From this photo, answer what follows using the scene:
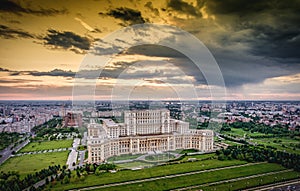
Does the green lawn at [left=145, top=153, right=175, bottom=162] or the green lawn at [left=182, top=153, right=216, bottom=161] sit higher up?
the green lawn at [left=145, top=153, right=175, bottom=162]

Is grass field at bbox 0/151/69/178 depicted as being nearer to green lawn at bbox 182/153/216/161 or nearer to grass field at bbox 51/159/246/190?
grass field at bbox 51/159/246/190

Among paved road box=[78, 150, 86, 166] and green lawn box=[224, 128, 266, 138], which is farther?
green lawn box=[224, 128, 266, 138]

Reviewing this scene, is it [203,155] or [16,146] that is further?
[16,146]

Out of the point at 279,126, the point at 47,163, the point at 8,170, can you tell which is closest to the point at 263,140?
the point at 279,126

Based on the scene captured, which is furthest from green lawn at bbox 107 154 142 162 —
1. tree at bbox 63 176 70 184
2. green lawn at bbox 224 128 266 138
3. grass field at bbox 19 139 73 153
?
green lawn at bbox 224 128 266 138

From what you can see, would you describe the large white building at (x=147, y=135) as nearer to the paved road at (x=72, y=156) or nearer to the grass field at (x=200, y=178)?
the paved road at (x=72, y=156)

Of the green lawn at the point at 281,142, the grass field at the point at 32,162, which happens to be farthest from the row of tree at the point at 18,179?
the green lawn at the point at 281,142

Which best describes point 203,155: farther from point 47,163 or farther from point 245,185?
point 47,163
